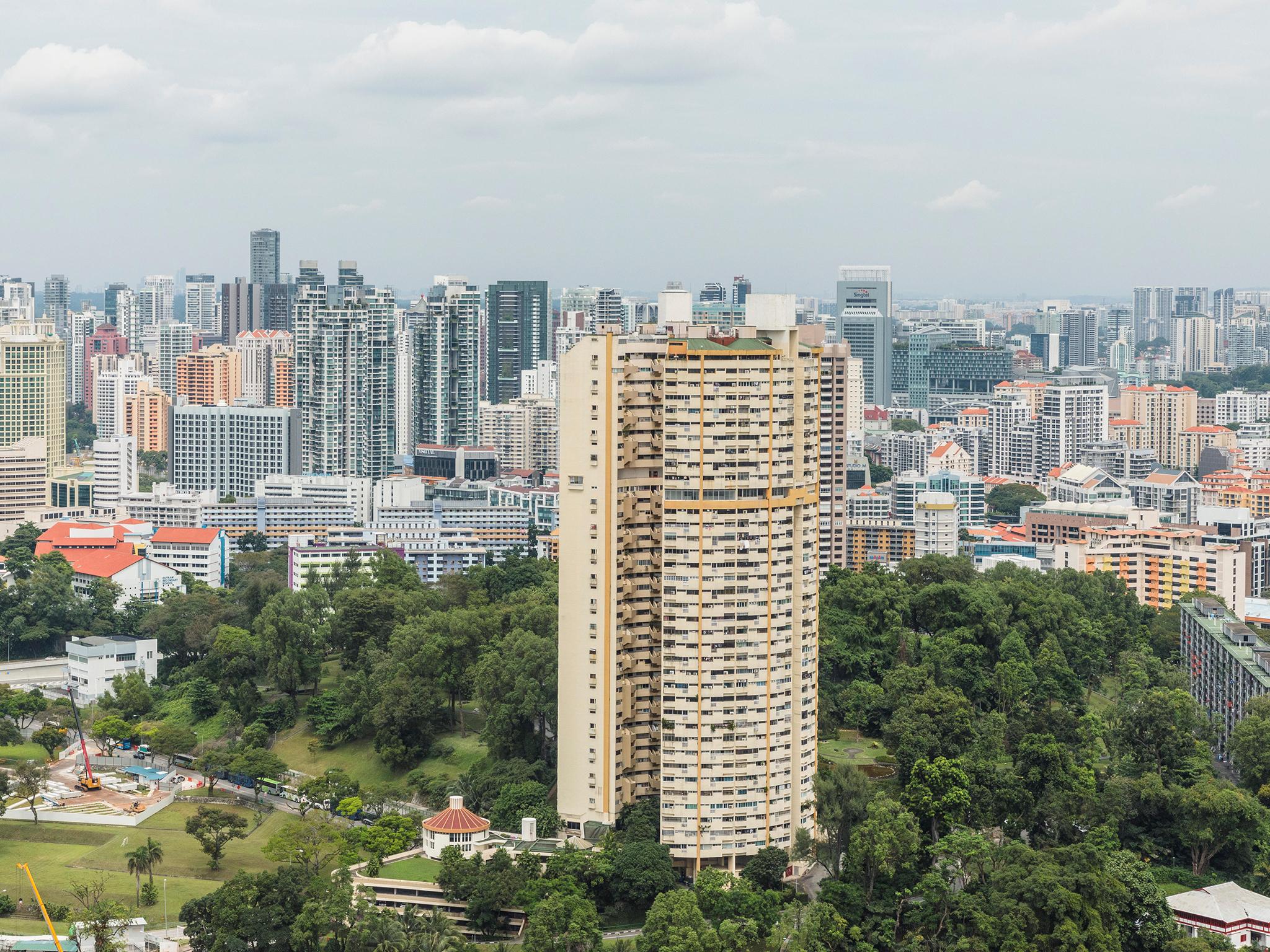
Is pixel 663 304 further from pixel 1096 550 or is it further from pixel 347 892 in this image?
pixel 1096 550

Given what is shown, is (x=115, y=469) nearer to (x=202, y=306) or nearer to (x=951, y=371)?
(x=951, y=371)

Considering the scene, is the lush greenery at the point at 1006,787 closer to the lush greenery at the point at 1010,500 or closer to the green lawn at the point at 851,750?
the green lawn at the point at 851,750

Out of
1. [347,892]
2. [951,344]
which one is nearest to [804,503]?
[347,892]

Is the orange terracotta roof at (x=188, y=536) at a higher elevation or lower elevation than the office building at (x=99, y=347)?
lower

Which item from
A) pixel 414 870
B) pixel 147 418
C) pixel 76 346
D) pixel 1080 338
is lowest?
pixel 414 870

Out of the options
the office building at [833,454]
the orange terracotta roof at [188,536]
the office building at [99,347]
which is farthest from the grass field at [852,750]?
the office building at [99,347]

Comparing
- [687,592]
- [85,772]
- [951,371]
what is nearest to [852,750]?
[687,592]

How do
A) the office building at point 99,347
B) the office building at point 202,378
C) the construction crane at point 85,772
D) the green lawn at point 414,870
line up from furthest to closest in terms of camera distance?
the office building at point 99,347
the office building at point 202,378
the construction crane at point 85,772
the green lawn at point 414,870
